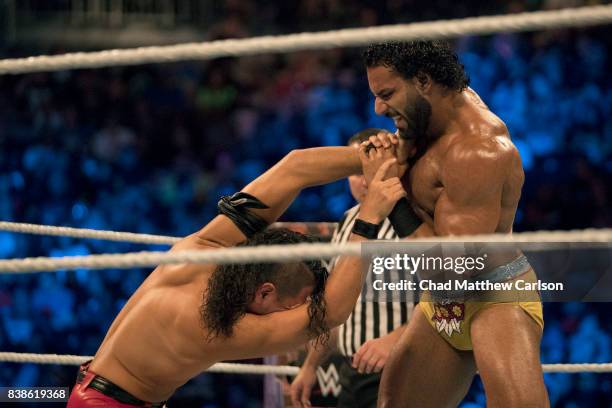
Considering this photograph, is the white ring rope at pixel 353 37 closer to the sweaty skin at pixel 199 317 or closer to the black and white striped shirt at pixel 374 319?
the sweaty skin at pixel 199 317

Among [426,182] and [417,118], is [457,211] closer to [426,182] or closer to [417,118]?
[426,182]

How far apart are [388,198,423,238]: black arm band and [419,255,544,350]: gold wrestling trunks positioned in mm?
191

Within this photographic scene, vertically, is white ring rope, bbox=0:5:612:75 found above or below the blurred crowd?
above

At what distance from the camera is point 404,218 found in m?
1.93

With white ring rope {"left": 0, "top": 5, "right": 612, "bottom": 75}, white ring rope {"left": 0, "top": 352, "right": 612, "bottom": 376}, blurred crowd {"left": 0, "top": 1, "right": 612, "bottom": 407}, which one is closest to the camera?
white ring rope {"left": 0, "top": 5, "right": 612, "bottom": 75}

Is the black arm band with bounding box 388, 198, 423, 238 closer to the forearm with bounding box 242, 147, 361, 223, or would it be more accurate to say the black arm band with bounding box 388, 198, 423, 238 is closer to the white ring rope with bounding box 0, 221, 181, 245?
the forearm with bounding box 242, 147, 361, 223

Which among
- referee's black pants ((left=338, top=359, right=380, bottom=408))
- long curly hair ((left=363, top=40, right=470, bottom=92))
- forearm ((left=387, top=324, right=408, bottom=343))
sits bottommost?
referee's black pants ((left=338, top=359, right=380, bottom=408))

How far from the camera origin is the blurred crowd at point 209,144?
417 cm

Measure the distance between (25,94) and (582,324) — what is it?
3335 mm

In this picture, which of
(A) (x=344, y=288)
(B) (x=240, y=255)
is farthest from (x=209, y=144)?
(B) (x=240, y=255)

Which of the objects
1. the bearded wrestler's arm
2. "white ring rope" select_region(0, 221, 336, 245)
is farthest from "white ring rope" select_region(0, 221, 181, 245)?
the bearded wrestler's arm

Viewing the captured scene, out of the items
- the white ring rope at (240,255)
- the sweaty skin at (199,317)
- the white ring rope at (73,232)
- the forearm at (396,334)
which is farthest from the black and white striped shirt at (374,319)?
the white ring rope at (240,255)

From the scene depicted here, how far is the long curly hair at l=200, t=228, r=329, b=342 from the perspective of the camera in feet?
5.65

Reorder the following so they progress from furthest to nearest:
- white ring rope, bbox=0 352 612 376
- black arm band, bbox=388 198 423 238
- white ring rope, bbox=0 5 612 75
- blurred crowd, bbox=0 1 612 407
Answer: blurred crowd, bbox=0 1 612 407 < white ring rope, bbox=0 352 612 376 < black arm band, bbox=388 198 423 238 < white ring rope, bbox=0 5 612 75
